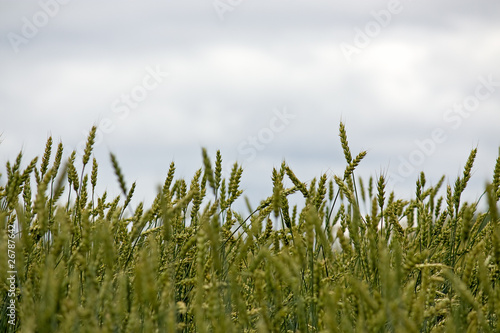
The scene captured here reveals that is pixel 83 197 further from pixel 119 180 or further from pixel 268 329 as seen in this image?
pixel 268 329

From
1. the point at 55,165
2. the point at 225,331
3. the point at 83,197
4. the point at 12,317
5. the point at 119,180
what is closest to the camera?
the point at 225,331

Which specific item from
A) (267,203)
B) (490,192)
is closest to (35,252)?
(267,203)

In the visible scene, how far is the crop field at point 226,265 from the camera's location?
4.53 feet

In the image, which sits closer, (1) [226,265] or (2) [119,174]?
(2) [119,174]

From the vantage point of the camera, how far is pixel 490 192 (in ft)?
5.66

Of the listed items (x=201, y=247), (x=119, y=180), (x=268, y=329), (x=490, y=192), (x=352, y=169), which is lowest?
(x=268, y=329)

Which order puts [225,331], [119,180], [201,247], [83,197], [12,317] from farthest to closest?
[83,197], [12,317], [119,180], [201,247], [225,331]

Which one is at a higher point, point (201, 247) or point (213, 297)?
point (201, 247)

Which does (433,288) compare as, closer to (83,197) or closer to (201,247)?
(201,247)

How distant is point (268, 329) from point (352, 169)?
1.21 meters

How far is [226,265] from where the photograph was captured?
2408mm

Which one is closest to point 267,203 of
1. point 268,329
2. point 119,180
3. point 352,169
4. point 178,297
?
point 352,169

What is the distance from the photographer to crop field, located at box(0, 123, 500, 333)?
138 cm

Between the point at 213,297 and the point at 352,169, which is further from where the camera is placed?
the point at 352,169
